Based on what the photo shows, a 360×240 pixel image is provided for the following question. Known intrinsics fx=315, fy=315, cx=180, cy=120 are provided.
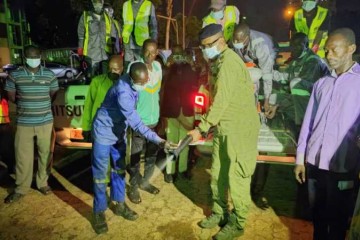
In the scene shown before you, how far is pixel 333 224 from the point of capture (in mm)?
2787

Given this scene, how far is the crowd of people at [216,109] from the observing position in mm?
2625

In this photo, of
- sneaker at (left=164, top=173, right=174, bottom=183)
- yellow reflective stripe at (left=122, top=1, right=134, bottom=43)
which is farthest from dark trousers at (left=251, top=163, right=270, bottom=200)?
yellow reflective stripe at (left=122, top=1, right=134, bottom=43)

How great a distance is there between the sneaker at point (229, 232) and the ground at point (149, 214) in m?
0.10

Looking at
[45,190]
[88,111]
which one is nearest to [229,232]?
[88,111]

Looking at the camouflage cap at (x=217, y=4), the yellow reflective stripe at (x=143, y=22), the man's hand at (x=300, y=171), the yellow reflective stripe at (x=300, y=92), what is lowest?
the man's hand at (x=300, y=171)

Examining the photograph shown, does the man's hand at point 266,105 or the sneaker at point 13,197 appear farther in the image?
the man's hand at point 266,105

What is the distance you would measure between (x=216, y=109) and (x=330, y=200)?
4.29 feet

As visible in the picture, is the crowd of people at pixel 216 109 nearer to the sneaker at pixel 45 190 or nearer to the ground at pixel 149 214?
the sneaker at pixel 45 190

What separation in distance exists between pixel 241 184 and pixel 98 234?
1.76m

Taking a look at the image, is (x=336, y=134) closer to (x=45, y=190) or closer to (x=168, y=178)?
(x=168, y=178)

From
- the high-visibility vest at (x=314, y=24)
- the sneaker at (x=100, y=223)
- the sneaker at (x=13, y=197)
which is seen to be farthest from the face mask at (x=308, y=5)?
the sneaker at (x=13, y=197)

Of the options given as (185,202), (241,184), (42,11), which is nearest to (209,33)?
(241,184)

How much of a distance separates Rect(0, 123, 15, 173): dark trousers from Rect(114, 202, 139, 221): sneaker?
2453 millimetres

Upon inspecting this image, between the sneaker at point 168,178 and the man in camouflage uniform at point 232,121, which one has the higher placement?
the man in camouflage uniform at point 232,121
